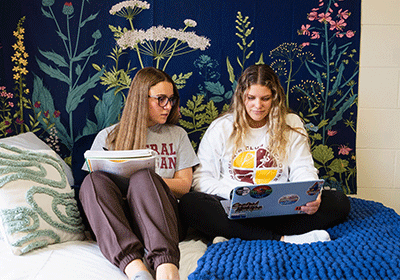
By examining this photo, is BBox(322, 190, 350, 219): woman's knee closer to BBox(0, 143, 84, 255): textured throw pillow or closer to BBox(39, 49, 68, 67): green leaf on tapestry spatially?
BBox(0, 143, 84, 255): textured throw pillow

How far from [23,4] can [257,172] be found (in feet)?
5.38

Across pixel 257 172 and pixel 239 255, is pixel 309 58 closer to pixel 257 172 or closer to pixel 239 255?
pixel 257 172

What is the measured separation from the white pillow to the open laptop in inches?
34.5

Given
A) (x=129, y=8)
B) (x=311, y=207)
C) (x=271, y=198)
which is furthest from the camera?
(x=129, y=8)

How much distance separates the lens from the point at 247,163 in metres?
1.64

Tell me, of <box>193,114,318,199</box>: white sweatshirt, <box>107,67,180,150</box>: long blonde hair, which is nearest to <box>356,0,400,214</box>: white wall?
<box>193,114,318,199</box>: white sweatshirt

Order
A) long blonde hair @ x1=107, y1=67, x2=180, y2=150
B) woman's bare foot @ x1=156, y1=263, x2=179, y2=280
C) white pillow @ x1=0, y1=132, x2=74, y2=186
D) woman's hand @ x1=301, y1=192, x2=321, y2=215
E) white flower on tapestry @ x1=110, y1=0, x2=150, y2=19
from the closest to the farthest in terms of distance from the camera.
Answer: woman's bare foot @ x1=156, y1=263, x2=179, y2=280 < woman's hand @ x1=301, y1=192, x2=321, y2=215 < long blonde hair @ x1=107, y1=67, x2=180, y2=150 < white pillow @ x1=0, y1=132, x2=74, y2=186 < white flower on tapestry @ x1=110, y1=0, x2=150, y2=19

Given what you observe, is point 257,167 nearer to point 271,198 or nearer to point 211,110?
point 271,198

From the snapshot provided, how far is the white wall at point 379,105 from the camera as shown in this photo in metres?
1.94

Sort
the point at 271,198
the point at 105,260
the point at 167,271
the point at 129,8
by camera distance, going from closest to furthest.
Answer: the point at 167,271 → the point at 105,260 → the point at 271,198 → the point at 129,8

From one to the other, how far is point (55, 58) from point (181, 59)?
0.74 metres

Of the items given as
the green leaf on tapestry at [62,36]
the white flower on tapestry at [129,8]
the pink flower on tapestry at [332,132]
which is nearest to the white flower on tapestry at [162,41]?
the white flower on tapestry at [129,8]

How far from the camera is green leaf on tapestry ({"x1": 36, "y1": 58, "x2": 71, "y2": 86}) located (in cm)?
195

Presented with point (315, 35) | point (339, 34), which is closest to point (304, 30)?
point (315, 35)
